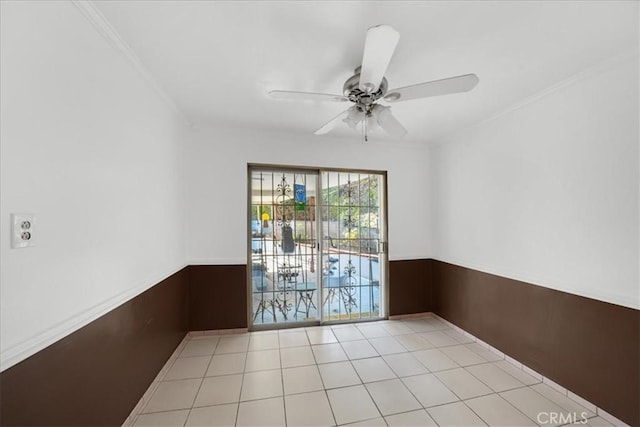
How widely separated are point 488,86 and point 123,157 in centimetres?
278

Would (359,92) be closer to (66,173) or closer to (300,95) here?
(300,95)

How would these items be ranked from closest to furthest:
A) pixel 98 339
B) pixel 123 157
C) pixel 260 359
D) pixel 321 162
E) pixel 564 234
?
pixel 98 339 → pixel 123 157 → pixel 564 234 → pixel 260 359 → pixel 321 162

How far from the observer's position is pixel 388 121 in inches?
79.0

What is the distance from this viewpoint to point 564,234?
210 cm

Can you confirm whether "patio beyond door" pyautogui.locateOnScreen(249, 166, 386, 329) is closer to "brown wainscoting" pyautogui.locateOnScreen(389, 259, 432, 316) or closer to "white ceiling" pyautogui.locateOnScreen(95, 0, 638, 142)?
"brown wainscoting" pyautogui.locateOnScreen(389, 259, 432, 316)

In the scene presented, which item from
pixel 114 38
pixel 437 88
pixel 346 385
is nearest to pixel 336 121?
pixel 437 88

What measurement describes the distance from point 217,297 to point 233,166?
158 centimetres

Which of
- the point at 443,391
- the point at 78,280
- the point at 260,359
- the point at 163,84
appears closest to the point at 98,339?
the point at 78,280

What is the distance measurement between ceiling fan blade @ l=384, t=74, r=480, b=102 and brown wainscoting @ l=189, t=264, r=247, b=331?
2.51 m

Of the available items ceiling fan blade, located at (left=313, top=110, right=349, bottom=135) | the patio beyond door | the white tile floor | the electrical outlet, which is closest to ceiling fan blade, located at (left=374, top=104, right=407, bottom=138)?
ceiling fan blade, located at (left=313, top=110, right=349, bottom=135)

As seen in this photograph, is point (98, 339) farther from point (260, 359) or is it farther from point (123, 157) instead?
point (260, 359)

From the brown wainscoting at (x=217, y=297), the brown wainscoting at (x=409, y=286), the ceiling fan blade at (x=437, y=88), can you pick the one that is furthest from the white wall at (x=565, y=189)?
the brown wainscoting at (x=217, y=297)

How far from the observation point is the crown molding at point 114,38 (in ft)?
4.31

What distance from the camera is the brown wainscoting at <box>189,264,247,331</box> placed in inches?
122
